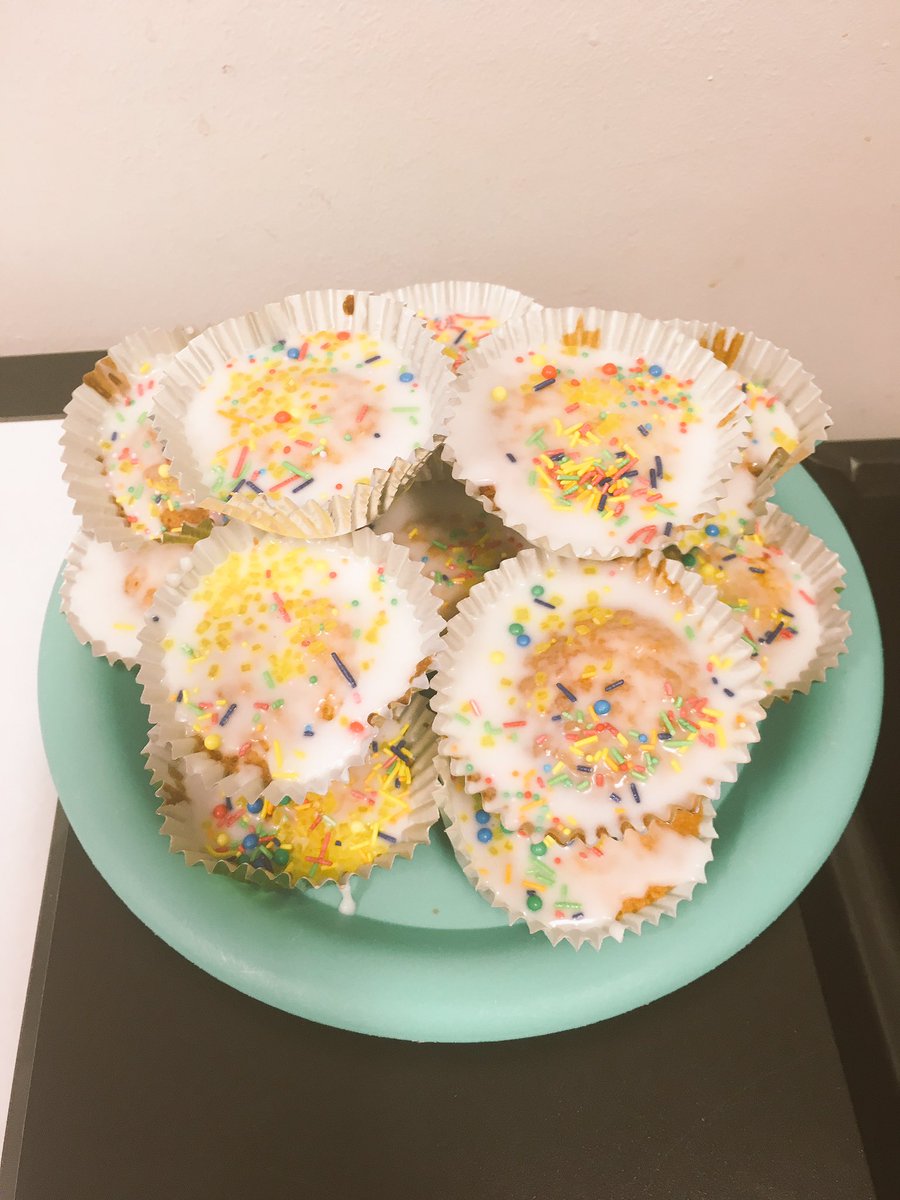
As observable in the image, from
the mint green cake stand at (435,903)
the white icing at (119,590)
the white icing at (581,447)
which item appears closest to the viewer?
the mint green cake stand at (435,903)

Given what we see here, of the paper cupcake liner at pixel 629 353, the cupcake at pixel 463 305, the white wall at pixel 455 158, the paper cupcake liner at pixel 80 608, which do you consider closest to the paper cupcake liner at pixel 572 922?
the paper cupcake liner at pixel 629 353

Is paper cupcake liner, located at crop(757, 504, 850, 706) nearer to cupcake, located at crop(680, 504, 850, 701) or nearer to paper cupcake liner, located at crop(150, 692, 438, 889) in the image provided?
cupcake, located at crop(680, 504, 850, 701)

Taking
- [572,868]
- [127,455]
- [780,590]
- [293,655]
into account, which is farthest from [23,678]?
[780,590]

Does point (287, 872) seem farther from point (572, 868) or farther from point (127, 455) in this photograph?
point (127, 455)

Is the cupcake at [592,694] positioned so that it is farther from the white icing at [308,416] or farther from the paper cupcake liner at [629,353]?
the white icing at [308,416]

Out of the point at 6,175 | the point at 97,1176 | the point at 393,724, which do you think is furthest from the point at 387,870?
the point at 6,175

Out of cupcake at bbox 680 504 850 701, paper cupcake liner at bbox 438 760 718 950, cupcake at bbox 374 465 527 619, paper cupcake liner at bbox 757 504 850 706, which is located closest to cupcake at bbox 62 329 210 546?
cupcake at bbox 374 465 527 619

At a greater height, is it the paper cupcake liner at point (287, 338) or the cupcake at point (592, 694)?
the paper cupcake liner at point (287, 338)
